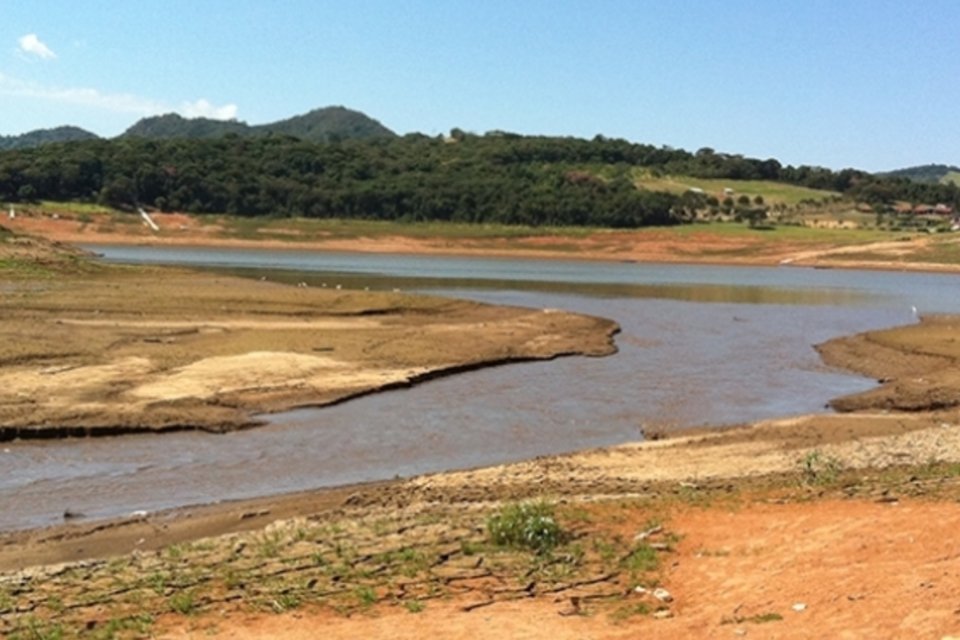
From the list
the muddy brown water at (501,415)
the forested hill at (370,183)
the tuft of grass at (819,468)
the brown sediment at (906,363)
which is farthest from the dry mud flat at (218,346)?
the forested hill at (370,183)

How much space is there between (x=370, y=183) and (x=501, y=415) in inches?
3707

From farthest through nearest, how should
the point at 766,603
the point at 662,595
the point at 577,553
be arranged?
the point at 577,553, the point at 662,595, the point at 766,603

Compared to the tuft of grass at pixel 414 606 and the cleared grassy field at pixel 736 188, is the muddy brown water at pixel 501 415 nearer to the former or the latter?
the tuft of grass at pixel 414 606

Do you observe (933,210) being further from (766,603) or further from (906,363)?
(766,603)

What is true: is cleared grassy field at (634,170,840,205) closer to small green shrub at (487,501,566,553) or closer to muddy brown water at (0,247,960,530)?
muddy brown water at (0,247,960,530)

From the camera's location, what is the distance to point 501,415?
21.6 m

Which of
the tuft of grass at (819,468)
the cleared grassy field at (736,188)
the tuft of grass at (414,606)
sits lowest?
the tuft of grass at (819,468)

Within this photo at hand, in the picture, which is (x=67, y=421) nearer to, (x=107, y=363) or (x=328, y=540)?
(x=107, y=363)

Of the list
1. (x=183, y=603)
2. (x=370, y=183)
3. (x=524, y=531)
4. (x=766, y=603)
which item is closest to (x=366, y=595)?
(x=183, y=603)

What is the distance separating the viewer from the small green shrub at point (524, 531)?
10539mm

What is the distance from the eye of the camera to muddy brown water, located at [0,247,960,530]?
15.5 meters

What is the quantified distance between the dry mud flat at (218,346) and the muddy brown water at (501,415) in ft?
2.93

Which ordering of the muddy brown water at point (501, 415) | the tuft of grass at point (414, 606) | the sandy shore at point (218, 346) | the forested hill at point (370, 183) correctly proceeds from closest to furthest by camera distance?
the tuft of grass at point (414, 606)
the muddy brown water at point (501, 415)
the sandy shore at point (218, 346)
the forested hill at point (370, 183)

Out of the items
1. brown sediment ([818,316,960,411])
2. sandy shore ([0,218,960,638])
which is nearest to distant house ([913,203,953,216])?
brown sediment ([818,316,960,411])
